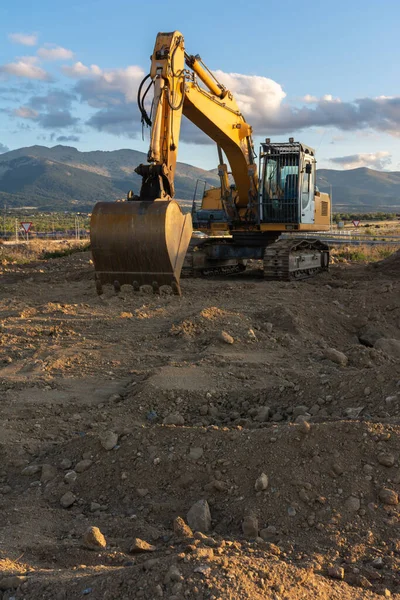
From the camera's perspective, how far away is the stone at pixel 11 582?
2.99 m

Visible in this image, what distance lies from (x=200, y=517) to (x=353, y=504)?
0.93m

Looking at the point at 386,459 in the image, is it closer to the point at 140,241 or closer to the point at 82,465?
the point at 82,465

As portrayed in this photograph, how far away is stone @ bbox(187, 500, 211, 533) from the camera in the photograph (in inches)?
153

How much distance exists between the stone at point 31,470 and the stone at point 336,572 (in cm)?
246

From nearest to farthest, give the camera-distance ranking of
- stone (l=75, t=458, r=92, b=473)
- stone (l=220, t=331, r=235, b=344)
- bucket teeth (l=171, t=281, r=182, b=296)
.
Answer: stone (l=75, t=458, r=92, b=473) < stone (l=220, t=331, r=235, b=344) < bucket teeth (l=171, t=281, r=182, b=296)

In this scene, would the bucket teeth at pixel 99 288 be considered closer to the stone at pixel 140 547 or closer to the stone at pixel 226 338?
the stone at pixel 226 338

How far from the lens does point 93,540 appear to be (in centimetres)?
360

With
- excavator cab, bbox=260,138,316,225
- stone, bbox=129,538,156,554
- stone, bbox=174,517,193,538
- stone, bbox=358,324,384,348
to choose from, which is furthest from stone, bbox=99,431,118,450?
excavator cab, bbox=260,138,316,225

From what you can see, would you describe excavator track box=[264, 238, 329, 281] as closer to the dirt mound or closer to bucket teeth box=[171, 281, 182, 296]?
the dirt mound

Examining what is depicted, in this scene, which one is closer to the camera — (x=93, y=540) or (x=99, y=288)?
(x=93, y=540)

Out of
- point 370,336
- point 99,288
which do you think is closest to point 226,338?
point 370,336

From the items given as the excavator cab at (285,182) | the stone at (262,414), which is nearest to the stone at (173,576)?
the stone at (262,414)

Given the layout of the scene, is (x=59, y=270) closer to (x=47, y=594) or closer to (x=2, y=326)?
(x=2, y=326)

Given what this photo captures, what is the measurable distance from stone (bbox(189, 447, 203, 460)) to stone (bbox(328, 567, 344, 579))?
148 cm
